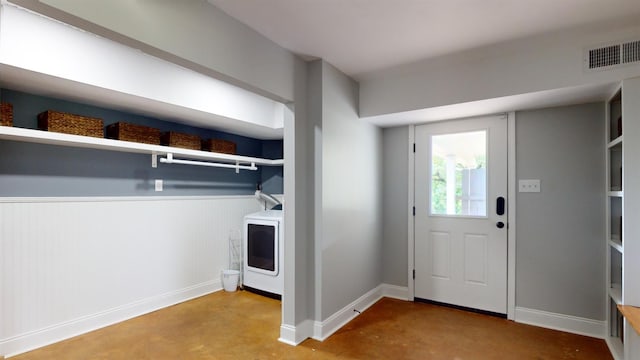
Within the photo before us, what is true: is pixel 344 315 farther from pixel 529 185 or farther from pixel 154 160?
pixel 154 160

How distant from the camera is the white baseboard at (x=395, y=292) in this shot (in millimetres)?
3636

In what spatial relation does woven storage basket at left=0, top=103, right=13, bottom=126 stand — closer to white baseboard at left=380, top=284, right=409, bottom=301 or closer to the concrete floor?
the concrete floor

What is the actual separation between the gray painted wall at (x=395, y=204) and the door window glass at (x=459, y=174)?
0.32 m

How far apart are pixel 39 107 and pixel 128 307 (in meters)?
1.94

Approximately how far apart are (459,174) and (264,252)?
2352mm

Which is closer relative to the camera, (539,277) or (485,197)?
(539,277)

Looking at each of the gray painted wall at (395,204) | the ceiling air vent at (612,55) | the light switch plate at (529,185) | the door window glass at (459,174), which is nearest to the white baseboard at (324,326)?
the gray painted wall at (395,204)

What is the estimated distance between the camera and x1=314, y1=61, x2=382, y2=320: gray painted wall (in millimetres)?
2763

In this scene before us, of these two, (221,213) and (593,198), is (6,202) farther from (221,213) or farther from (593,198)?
(593,198)

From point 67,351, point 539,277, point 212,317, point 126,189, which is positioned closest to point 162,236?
point 126,189

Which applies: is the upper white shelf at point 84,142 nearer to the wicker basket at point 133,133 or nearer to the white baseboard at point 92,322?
the wicker basket at point 133,133

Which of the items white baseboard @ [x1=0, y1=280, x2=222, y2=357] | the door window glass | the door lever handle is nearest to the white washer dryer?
white baseboard @ [x1=0, y1=280, x2=222, y2=357]

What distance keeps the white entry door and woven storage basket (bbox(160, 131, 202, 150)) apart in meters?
2.44

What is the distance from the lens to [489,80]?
2629mm
